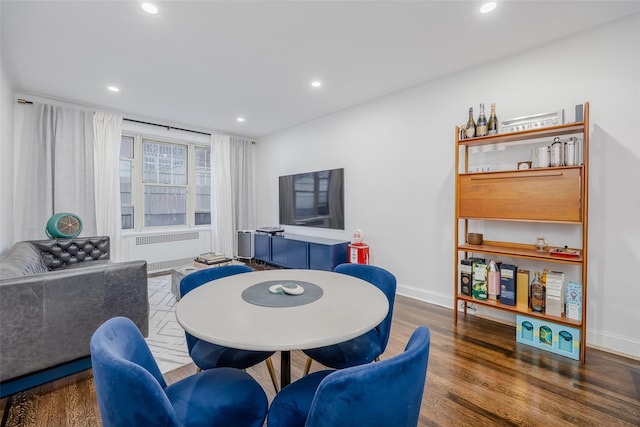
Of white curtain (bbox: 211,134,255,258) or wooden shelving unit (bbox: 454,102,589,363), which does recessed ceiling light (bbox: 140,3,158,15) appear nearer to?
wooden shelving unit (bbox: 454,102,589,363)

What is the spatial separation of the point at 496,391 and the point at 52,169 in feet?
17.7

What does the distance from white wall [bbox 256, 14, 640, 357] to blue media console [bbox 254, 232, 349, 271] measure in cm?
38

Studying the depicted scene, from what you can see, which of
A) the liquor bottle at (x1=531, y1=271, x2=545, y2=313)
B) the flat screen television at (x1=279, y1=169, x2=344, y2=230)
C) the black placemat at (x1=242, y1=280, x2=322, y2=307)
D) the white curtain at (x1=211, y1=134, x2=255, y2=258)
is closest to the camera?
the black placemat at (x1=242, y1=280, x2=322, y2=307)

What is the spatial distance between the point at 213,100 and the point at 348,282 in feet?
11.2

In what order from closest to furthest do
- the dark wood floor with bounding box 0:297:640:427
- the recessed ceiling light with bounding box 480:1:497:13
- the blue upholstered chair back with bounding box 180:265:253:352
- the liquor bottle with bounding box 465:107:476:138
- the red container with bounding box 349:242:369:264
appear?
the dark wood floor with bounding box 0:297:640:427
the blue upholstered chair back with bounding box 180:265:253:352
the recessed ceiling light with bounding box 480:1:497:13
the liquor bottle with bounding box 465:107:476:138
the red container with bounding box 349:242:369:264

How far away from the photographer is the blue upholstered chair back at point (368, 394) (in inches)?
28.3

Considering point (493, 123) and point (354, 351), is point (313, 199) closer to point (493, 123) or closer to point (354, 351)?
point (493, 123)

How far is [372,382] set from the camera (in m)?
0.72

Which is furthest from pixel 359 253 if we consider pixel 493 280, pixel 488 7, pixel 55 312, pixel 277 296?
pixel 55 312

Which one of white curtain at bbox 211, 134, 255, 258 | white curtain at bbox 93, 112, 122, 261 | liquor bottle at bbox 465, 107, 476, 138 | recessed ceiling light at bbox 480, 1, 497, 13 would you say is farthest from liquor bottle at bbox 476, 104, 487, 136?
white curtain at bbox 93, 112, 122, 261

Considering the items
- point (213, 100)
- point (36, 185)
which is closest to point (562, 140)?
point (213, 100)

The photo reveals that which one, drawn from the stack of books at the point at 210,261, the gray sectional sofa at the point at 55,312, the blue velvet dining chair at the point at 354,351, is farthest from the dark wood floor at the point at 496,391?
the stack of books at the point at 210,261

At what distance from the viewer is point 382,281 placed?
180 centimetres

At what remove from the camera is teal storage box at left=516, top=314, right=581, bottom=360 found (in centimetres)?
213
